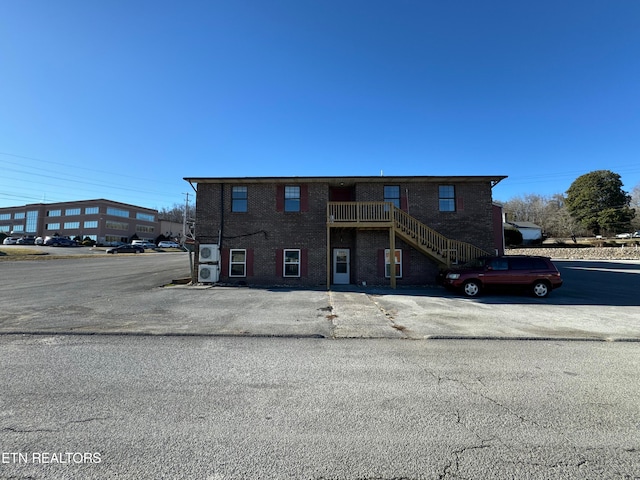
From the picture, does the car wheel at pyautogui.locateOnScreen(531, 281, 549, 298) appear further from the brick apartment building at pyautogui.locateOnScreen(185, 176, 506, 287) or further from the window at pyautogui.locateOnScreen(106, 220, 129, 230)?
the window at pyautogui.locateOnScreen(106, 220, 129, 230)

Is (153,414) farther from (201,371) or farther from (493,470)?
(493,470)

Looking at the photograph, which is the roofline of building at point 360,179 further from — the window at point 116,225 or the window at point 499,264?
the window at point 116,225

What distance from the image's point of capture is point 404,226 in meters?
15.0

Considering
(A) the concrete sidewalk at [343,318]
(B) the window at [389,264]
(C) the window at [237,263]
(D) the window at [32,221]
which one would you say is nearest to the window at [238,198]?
(C) the window at [237,263]

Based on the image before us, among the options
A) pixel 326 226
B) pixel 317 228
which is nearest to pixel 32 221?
pixel 317 228

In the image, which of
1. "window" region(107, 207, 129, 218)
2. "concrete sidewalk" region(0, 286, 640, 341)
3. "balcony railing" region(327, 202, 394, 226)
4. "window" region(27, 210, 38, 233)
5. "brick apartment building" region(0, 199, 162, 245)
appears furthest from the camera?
"window" region(27, 210, 38, 233)

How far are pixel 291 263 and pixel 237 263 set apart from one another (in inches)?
118

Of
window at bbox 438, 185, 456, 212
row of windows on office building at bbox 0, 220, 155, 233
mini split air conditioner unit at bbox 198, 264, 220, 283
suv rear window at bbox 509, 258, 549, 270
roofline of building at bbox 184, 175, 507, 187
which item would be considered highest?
row of windows on office building at bbox 0, 220, 155, 233

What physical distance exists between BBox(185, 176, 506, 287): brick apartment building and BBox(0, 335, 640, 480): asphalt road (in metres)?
10.3

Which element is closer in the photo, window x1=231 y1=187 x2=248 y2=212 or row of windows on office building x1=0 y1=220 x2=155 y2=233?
window x1=231 y1=187 x2=248 y2=212

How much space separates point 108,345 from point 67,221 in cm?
8745

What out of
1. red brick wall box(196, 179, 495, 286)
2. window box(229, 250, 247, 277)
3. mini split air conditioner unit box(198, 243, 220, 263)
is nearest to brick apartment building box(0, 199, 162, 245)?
mini split air conditioner unit box(198, 243, 220, 263)

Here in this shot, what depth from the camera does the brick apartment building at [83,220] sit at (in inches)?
2712

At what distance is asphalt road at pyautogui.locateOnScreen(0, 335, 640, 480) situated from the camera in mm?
2428
